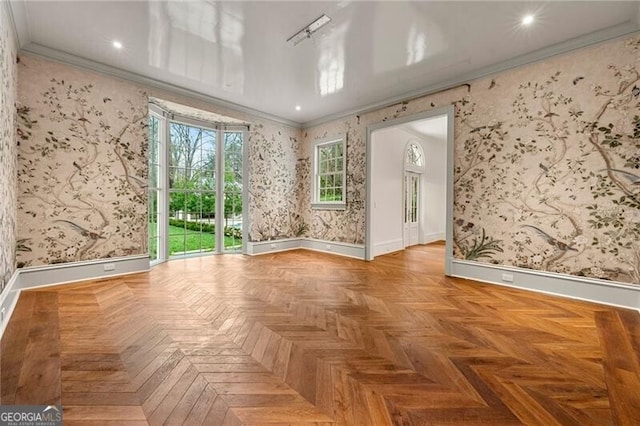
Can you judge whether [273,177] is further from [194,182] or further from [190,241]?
[190,241]

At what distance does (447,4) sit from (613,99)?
6.79 ft

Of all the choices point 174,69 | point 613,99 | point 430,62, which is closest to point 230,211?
point 174,69

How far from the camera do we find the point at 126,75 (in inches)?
152

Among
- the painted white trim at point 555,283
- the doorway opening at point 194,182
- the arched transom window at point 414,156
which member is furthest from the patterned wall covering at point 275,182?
the painted white trim at point 555,283

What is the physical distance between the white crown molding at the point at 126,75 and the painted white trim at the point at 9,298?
8.37 feet

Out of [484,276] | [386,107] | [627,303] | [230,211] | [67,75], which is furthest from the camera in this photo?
[230,211]

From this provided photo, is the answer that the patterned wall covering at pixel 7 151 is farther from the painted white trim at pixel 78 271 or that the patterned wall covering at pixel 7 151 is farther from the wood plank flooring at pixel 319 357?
the wood plank flooring at pixel 319 357

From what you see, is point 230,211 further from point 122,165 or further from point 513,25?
point 513,25

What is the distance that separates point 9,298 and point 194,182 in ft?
10.3

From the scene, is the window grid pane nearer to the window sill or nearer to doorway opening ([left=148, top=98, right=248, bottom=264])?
the window sill

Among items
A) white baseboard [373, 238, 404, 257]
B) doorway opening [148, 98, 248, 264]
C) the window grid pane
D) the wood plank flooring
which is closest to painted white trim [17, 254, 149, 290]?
the wood plank flooring

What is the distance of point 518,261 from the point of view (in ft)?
11.5

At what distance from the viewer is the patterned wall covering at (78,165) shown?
3.23m

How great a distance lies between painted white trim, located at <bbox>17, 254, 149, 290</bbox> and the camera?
10.6 ft
